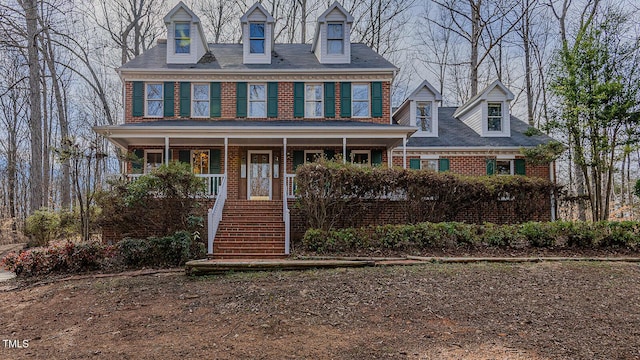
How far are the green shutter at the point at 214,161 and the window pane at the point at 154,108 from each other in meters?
2.56

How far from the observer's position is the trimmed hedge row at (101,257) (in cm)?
789

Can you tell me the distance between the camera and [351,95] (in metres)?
14.1

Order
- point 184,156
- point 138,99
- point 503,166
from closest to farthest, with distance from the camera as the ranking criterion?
point 184,156 → point 138,99 → point 503,166

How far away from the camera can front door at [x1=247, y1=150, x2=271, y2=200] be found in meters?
13.7

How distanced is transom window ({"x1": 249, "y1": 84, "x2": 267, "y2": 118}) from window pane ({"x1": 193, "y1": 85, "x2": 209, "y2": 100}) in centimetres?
168

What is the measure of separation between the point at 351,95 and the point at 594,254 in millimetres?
9061

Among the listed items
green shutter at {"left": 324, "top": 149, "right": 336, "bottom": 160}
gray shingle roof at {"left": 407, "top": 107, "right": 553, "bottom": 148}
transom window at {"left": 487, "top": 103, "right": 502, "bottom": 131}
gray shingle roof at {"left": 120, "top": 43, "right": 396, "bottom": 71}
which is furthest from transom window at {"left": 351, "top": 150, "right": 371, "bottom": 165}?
transom window at {"left": 487, "top": 103, "right": 502, "bottom": 131}

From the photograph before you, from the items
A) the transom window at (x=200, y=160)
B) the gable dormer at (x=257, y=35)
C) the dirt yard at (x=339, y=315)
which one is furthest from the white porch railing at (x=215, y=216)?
the gable dormer at (x=257, y=35)

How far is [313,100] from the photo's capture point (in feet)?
46.8

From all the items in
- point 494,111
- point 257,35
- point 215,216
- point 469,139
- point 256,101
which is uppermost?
point 257,35

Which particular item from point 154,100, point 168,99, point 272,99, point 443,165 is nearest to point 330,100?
point 272,99

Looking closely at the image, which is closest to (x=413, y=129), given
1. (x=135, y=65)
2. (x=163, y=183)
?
(x=163, y=183)

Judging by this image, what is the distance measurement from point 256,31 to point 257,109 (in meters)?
3.39

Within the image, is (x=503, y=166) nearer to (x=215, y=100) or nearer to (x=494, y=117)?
(x=494, y=117)
